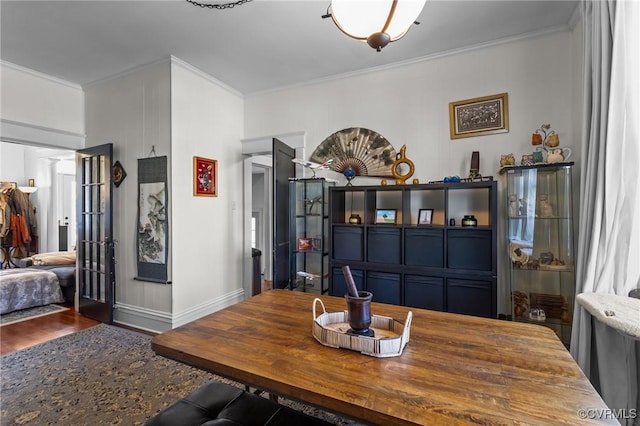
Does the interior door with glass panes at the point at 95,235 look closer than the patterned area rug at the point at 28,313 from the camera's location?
Yes

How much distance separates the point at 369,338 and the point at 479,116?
2.66 metres

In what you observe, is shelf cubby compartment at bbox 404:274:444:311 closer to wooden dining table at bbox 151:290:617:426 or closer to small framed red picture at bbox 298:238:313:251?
small framed red picture at bbox 298:238:313:251

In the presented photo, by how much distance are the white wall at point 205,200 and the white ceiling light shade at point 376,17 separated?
2.59 meters

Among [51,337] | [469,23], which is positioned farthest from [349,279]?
[51,337]

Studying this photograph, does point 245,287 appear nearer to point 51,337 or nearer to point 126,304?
point 126,304

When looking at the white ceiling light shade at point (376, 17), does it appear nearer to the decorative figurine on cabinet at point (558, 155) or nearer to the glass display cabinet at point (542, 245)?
the glass display cabinet at point (542, 245)

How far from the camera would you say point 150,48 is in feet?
9.76

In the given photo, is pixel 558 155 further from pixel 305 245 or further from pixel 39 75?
pixel 39 75

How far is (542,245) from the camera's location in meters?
2.52

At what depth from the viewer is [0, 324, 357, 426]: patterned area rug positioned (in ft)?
6.49

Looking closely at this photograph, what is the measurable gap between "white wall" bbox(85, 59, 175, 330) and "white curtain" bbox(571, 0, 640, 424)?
358cm

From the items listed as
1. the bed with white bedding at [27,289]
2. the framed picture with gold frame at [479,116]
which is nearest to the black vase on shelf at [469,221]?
the framed picture with gold frame at [479,116]

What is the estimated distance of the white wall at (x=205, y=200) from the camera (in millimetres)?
3254

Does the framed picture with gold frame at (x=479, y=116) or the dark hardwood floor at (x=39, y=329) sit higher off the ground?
the framed picture with gold frame at (x=479, y=116)
